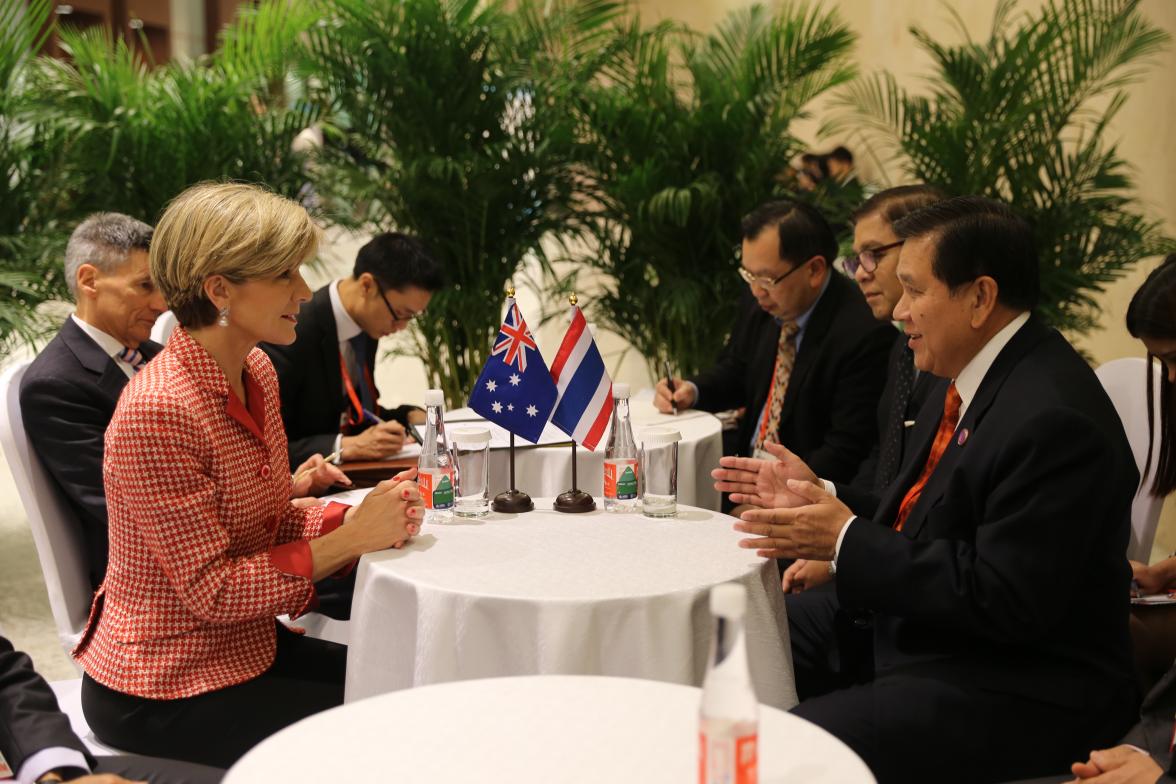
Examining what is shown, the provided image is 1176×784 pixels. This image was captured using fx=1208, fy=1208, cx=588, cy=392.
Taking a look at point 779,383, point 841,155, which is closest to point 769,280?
point 779,383

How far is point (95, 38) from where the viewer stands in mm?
5797

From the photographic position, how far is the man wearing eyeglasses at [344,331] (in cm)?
430

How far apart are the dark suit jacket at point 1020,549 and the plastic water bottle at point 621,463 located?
673mm

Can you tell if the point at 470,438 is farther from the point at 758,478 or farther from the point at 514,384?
the point at 758,478

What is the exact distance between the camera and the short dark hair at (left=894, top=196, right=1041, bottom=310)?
7.77 feet

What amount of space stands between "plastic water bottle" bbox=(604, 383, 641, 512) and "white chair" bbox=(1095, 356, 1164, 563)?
1.36 metres

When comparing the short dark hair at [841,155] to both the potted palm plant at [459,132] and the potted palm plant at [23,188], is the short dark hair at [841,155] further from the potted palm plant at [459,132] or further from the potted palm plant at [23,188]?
the potted palm plant at [23,188]

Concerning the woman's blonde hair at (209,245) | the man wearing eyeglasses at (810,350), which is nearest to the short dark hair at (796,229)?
the man wearing eyeglasses at (810,350)

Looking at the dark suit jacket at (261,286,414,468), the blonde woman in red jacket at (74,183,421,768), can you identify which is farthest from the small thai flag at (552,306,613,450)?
the dark suit jacket at (261,286,414,468)

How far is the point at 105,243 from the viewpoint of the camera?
3.20 metres

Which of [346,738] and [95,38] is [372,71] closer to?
[95,38]

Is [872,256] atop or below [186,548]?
atop

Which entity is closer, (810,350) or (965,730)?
(965,730)

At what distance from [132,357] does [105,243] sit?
0.32m
